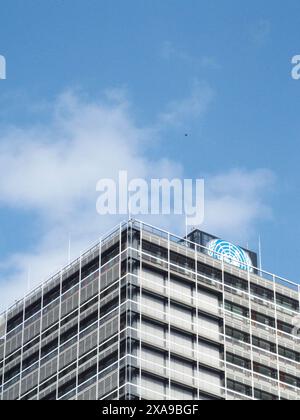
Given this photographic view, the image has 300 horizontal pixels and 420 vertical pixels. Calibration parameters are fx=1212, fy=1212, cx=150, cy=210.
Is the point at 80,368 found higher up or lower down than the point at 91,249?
lower down

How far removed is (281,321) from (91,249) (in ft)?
102

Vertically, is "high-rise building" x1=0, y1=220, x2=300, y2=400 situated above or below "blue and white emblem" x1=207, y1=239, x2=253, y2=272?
below

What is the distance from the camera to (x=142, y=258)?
166 metres

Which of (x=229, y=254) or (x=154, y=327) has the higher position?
(x=229, y=254)

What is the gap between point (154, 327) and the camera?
162 metres

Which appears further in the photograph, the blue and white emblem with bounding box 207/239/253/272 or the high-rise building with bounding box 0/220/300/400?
the blue and white emblem with bounding box 207/239/253/272

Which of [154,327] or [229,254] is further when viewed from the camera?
[229,254]

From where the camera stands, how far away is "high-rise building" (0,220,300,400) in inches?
6284

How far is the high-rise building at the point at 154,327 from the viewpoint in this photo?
524 ft

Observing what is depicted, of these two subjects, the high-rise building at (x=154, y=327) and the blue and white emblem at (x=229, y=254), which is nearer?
the high-rise building at (x=154, y=327)
